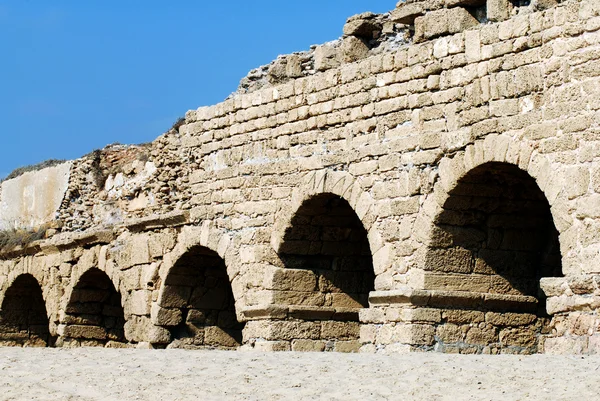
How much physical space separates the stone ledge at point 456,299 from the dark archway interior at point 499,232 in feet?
0.38

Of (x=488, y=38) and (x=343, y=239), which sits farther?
(x=343, y=239)

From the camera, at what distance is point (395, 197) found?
457 inches

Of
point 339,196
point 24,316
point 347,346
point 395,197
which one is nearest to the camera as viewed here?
point 395,197

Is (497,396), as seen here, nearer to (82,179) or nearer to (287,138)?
(287,138)

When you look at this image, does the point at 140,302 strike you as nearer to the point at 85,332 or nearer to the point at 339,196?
the point at 85,332

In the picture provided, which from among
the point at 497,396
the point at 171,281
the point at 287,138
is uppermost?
the point at 287,138

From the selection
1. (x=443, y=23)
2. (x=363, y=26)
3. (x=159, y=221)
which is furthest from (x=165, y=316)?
(x=443, y=23)

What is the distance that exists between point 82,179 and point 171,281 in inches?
151

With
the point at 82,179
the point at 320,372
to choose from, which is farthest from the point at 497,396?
the point at 82,179

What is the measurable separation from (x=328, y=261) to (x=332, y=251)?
0.11 metres

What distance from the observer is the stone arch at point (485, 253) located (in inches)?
438

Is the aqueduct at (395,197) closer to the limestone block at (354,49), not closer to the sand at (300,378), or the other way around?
the limestone block at (354,49)

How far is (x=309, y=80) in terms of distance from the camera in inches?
503

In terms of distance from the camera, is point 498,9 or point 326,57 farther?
point 326,57
